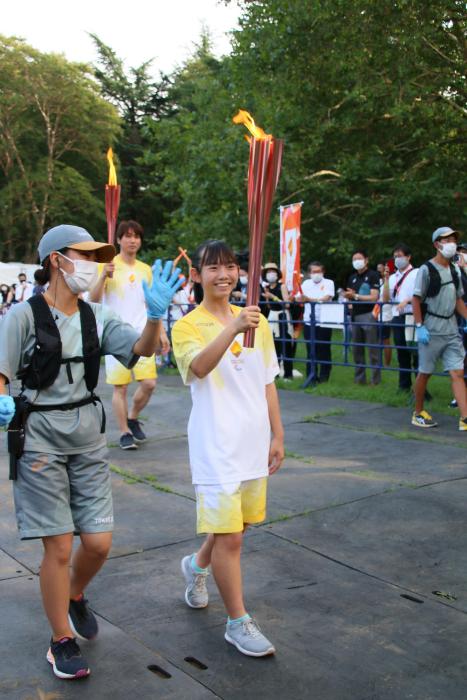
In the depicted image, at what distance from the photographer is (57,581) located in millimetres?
3209

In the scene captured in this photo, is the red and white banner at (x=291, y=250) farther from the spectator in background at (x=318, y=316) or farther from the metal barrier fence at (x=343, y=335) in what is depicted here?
the metal barrier fence at (x=343, y=335)

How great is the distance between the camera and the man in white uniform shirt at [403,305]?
10.1 metres

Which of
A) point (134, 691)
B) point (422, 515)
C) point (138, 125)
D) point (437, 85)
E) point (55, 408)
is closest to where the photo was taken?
point (134, 691)

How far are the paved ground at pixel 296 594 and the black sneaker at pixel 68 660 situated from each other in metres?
0.04

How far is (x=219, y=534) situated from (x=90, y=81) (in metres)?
41.6

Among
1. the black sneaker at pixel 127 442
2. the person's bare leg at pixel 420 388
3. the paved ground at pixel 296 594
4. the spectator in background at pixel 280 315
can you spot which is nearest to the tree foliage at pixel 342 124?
the spectator in background at pixel 280 315

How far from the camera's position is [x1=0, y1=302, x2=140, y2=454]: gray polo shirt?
3.24 metres

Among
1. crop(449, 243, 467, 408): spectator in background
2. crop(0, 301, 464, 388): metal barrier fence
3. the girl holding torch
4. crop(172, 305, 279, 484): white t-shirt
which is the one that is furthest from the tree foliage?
crop(172, 305, 279, 484): white t-shirt

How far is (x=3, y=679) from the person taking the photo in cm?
316

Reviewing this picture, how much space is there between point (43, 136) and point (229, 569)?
41.5 meters

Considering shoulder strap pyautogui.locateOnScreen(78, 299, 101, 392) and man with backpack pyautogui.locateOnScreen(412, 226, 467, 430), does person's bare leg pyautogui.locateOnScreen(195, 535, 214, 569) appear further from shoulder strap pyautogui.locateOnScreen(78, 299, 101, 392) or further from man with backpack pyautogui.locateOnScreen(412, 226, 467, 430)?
man with backpack pyautogui.locateOnScreen(412, 226, 467, 430)

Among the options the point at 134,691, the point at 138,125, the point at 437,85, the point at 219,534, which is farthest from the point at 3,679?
the point at 138,125

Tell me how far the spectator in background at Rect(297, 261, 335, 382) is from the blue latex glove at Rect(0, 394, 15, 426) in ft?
27.3

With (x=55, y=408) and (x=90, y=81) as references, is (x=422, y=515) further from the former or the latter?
(x=90, y=81)
